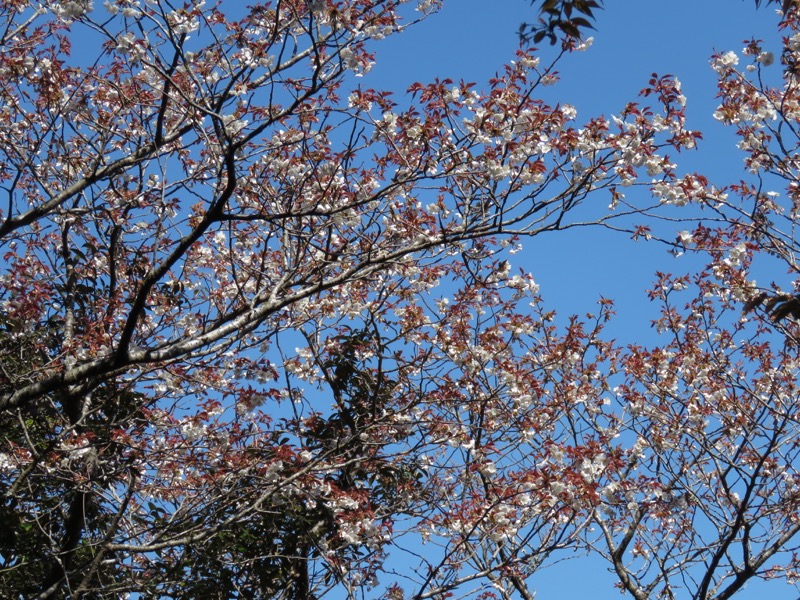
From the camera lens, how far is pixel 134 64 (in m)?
5.52

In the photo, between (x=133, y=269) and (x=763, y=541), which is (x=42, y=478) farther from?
(x=763, y=541)

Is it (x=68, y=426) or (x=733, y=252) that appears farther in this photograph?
(x=733, y=252)

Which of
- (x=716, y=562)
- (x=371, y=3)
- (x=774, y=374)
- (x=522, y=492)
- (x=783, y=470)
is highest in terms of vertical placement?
(x=371, y=3)

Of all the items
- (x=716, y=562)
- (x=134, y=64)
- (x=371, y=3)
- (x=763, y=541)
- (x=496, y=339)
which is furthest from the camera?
(x=496, y=339)

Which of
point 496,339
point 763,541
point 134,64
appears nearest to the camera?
point 134,64

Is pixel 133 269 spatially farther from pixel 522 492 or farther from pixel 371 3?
pixel 522 492

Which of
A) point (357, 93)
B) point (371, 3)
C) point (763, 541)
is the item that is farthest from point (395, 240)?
point (763, 541)

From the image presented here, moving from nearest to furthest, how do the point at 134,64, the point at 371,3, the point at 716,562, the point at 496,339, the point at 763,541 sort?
1. the point at 371,3
2. the point at 134,64
3. the point at 716,562
4. the point at 763,541
5. the point at 496,339

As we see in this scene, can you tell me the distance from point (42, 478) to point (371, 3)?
379 centimetres

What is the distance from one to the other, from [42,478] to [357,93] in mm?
3323

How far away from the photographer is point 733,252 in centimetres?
697

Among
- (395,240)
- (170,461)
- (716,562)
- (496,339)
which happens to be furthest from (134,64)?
(716,562)

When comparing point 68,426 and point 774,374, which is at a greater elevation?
point 774,374

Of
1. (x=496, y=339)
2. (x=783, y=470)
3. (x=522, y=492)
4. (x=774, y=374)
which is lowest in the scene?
(x=522, y=492)
